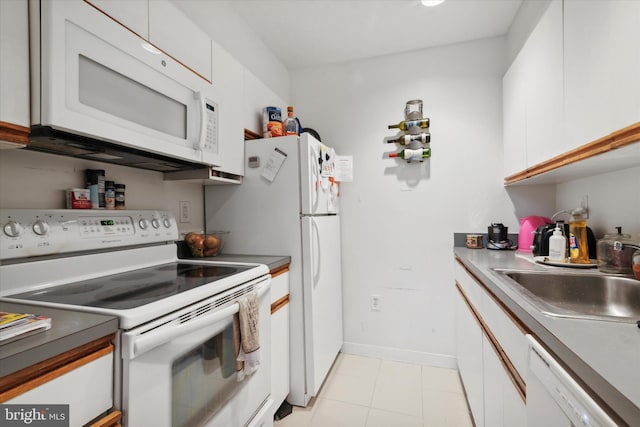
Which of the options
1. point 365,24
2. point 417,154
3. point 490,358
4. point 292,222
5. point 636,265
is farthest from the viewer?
point 417,154

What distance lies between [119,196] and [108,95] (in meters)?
0.52

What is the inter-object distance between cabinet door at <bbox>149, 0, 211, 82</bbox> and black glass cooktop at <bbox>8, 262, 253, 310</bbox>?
0.99m

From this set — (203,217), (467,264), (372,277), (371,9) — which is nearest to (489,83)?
(371,9)

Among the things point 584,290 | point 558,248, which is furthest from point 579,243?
point 584,290

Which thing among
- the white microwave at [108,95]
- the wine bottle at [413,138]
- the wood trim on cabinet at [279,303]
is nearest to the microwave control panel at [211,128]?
the white microwave at [108,95]

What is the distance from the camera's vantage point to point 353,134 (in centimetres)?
254

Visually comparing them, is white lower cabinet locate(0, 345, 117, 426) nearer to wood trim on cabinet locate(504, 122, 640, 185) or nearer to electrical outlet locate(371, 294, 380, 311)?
wood trim on cabinet locate(504, 122, 640, 185)

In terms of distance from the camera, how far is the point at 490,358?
1196mm

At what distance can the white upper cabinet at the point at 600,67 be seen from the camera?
84 cm

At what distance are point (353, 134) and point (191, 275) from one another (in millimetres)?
1794

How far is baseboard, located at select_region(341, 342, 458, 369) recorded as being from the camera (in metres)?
2.28

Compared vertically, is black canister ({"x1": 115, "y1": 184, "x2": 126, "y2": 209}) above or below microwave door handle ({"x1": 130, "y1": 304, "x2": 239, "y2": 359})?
above

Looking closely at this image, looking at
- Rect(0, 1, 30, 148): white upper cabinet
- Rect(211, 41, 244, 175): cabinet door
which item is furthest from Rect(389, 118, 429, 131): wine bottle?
Rect(0, 1, 30, 148): white upper cabinet

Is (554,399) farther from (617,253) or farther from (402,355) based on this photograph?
(402,355)
